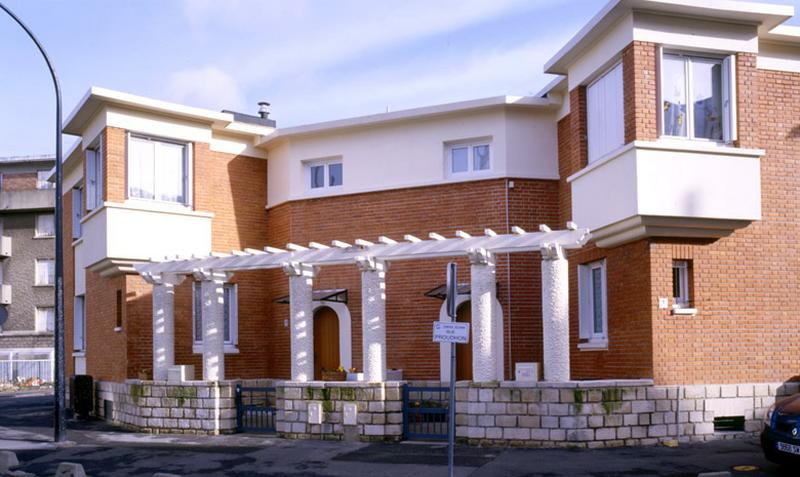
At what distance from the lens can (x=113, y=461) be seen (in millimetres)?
13984

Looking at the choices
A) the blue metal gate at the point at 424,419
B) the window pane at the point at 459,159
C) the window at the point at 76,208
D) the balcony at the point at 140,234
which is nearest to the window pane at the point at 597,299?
the blue metal gate at the point at 424,419

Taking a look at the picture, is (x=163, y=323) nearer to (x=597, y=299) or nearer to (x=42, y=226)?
(x=597, y=299)

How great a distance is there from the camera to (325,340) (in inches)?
805

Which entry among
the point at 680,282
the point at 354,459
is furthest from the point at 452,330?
the point at 680,282

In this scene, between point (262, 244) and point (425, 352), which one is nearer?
point (425, 352)

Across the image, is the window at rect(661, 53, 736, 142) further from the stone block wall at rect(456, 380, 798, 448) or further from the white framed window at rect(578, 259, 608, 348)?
the stone block wall at rect(456, 380, 798, 448)

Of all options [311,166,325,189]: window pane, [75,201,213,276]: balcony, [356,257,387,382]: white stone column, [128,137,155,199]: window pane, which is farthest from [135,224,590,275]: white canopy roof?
[311,166,325,189]: window pane

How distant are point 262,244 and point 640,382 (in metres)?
10.4

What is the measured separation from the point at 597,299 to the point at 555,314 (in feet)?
10.3

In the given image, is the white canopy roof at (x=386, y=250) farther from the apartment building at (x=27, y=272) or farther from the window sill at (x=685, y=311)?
the apartment building at (x=27, y=272)

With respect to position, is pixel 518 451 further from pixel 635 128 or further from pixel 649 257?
pixel 635 128

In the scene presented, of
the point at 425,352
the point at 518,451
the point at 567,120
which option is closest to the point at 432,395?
the point at 425,352

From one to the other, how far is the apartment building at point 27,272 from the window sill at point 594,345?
108ft

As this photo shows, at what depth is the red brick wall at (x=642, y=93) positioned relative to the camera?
46.3 ft
